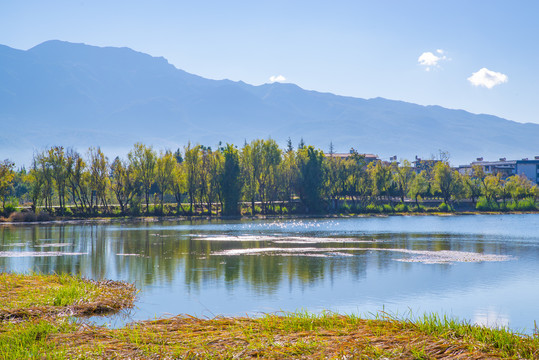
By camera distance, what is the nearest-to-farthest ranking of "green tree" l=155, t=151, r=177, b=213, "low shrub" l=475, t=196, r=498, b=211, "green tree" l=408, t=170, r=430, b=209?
"green tree" l=155, t=151, r=177, b=213 → "green tree" l=408, t=170, r=430, b=209 → "low shrub" l=475, t=196, r=498, b=211

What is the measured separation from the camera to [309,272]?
25703 mm

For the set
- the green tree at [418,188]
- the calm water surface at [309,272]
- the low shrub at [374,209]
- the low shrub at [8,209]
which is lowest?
the calm water surface at [309,272]

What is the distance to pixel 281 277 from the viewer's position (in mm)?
24219

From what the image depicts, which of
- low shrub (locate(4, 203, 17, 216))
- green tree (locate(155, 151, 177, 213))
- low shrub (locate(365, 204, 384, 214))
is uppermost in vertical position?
green tree (locate(155, 151, 177, 213))

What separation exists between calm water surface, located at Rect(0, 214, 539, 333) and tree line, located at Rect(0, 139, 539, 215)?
133 feet

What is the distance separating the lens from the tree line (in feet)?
274

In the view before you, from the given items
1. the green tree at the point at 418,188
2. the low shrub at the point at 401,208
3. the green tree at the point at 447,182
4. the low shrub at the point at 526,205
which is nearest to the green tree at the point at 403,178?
the green tree at the point at 418,188

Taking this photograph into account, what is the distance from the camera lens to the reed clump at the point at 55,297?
1360 centimetres

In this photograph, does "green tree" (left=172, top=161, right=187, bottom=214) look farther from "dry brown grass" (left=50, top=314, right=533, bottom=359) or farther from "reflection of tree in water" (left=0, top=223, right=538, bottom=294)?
"dry brown grass" (left=50, top=314, right=533, bottom=359)

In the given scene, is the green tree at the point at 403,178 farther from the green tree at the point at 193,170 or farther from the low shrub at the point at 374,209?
the green tree at the point at 193,170

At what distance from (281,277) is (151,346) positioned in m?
15.0

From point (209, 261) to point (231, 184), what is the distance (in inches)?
2328

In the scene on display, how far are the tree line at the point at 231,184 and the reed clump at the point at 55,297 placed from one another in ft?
208

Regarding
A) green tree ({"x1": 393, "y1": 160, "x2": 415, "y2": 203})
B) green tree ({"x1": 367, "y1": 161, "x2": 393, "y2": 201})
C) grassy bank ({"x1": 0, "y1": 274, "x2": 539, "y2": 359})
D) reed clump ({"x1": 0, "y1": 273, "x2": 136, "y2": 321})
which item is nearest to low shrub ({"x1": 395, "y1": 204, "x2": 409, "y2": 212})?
green tree ({"x1": 367, "y1": 161, "x2": 393, "y2": 201})
